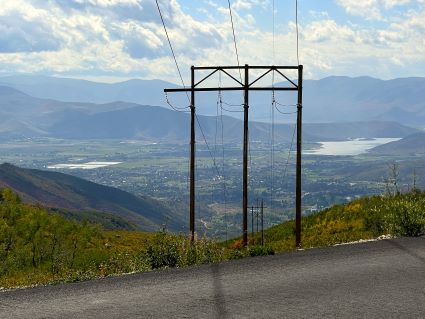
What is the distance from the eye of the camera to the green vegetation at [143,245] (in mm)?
15000

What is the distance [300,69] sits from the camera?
24.3 m

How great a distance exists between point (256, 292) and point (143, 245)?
15682 millimetres

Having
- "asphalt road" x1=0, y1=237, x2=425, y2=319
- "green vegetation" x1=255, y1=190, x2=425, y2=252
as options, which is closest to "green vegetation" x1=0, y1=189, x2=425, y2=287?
"green vegetation" x1=255, y1=190, x2=425, y2=252

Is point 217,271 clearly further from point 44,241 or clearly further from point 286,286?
point 44,241

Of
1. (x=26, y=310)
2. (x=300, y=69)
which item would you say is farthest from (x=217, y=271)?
(x=300, y=69)

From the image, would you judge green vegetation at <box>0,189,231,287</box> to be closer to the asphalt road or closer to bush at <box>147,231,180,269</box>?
bush at <box>147,231,180,269</box>

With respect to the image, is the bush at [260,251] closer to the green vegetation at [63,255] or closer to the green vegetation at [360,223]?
the green vegetation at [63,255]

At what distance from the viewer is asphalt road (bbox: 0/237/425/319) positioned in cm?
991

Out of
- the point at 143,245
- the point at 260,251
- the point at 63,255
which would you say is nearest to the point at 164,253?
the point at 260,251

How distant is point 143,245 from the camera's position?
26062 mm

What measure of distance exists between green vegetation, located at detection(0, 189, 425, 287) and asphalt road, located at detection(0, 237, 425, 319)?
168 cm

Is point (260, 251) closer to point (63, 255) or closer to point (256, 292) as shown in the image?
point (256, 292)

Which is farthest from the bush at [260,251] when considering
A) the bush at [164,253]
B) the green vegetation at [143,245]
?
the bush at [164,253]

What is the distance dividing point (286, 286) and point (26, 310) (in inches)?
209
